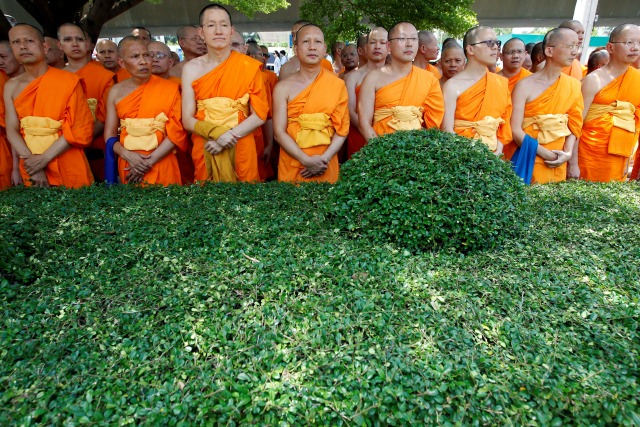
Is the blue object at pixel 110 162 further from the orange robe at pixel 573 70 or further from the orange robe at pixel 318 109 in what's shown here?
the orange robe at pixel 573 70

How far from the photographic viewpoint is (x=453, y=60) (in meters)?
5.95

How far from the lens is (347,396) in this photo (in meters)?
1.77

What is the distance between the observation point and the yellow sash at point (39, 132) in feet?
15.4

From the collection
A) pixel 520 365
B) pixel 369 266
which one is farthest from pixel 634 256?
pixel 369 266

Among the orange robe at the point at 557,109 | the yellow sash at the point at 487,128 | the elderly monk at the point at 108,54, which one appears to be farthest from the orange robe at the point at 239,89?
the orange robe at the point at 557,109

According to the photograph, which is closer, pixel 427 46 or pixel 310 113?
pixel 310 113

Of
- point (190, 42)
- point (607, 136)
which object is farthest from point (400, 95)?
point (190, 42)

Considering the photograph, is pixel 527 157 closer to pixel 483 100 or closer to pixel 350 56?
pixel 483 100

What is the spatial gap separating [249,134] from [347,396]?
3637mm

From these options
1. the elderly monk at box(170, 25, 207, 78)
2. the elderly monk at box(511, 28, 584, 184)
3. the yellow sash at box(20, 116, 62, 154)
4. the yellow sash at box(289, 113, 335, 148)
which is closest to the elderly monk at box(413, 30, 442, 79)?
the elderly monk at box(511, 28, 584, 184)

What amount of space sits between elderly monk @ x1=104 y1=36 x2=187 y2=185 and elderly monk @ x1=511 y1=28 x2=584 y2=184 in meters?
3.79

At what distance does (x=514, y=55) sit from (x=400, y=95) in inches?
83.6

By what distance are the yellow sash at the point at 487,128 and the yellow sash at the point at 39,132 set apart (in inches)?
171

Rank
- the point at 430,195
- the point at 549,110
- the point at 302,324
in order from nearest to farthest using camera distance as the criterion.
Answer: the point at 302,324 < the point at 430,195 < the point at 549,110
